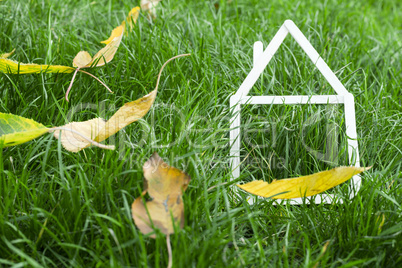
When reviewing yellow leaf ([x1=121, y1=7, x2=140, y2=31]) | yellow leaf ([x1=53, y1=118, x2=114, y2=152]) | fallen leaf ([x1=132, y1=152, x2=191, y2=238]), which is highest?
yellow leaf ([x1=121, y1=7, x2=140, y2=31])

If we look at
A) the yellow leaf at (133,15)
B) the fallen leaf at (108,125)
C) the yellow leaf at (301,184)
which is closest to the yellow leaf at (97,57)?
the fallen leaf at (108,125)

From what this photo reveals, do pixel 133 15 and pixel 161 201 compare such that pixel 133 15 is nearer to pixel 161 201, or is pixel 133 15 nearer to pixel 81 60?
pixel 81 60

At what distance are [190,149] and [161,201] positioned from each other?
0.27 m

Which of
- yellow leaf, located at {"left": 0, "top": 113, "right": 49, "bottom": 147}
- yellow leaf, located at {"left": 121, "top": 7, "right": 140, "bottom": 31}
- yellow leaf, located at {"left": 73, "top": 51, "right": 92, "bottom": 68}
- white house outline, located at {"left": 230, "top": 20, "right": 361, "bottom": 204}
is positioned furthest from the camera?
yellow leaf, located at {"left": 121, "top": 7, "right": 140, "bottom": 31}

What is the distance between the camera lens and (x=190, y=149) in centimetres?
128

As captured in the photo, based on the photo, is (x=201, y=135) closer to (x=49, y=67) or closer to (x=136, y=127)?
(x=136, y=127)

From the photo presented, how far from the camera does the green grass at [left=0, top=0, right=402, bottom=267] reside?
107cm

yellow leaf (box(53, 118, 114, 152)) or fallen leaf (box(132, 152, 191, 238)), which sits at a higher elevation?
yellow leaf (box(53, 118, 114, 152))

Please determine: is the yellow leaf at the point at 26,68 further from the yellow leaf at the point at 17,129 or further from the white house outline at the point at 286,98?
the white house outline at the point at 286,98

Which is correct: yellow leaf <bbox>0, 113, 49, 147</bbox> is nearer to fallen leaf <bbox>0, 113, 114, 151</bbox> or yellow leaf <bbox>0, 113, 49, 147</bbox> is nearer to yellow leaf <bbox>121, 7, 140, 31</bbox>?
fallen leaf <bbox>0, 113, 114, 151</bbox>

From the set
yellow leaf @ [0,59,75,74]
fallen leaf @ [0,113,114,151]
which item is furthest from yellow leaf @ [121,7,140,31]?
fallen leaf @ [0,113,114,151]

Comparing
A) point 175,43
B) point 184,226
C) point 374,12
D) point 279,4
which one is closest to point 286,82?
point 175,43

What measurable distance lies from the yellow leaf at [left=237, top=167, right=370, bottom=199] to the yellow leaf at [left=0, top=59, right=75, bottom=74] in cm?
83

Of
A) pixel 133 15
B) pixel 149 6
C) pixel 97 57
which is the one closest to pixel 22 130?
pixel 97 57
